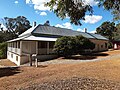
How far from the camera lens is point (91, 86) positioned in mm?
9164

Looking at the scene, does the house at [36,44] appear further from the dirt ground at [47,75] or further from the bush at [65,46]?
the dirt ground at [47,75]

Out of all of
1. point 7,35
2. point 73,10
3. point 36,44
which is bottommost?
point 36,44

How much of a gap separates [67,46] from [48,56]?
336cm

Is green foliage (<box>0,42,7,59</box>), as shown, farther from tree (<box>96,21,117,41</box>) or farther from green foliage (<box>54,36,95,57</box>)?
tree (<box>96,21,117,41</box>)

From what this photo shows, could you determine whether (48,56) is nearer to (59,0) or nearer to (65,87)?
(65,87)

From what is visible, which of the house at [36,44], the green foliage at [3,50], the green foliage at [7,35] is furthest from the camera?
the green foliage at [7,35]

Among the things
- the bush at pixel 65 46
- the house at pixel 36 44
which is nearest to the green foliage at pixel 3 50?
the house at pixel 36 44

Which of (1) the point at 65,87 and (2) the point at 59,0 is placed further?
(1) the point at 65,87

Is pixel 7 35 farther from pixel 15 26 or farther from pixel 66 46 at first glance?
pixel 66 46

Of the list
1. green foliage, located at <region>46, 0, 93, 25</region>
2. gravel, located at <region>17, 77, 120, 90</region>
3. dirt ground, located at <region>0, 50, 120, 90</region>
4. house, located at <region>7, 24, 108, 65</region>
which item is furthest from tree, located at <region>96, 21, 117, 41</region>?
green foliage, located at <region>46, 0, 93, 25</region>

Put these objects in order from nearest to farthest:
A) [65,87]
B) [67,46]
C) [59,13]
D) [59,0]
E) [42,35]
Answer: [59,0] → [59,13] → [65,87] → [67,46] → [42,35]

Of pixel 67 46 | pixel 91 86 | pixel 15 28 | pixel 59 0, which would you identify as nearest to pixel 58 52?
pixel 67 46

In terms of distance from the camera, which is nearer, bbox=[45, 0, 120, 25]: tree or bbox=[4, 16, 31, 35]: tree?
bbox=[45, 0, 120, 25]: tree

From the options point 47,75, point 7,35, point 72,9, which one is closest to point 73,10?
point 72,9
